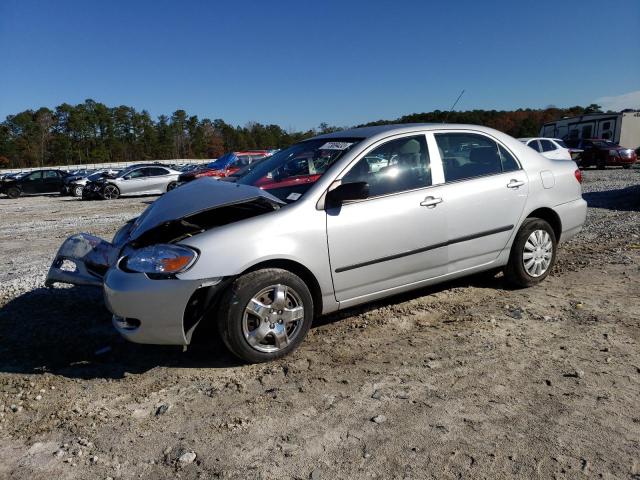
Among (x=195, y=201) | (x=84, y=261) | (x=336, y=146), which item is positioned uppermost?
(x=336, y=146)

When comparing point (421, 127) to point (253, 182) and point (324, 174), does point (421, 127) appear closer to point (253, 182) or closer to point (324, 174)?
point (324, 174)

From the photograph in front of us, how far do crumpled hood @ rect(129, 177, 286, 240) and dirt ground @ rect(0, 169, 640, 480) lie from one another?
103 cm

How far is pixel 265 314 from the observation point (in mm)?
3250

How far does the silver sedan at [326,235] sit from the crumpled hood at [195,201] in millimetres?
20

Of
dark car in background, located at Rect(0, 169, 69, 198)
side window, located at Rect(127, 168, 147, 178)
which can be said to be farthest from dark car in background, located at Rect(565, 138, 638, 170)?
dark car in background, located at Rect(0, 169, 69, 198)

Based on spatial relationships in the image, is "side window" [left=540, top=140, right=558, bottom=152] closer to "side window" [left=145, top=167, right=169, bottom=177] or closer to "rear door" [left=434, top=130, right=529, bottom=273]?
"side window" [left=145, top=167, right=169, bottom=177]

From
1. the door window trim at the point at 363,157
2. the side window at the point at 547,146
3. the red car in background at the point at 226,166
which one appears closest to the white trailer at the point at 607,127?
the side window at the point at 547,146

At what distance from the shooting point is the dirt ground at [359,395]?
7.61ft

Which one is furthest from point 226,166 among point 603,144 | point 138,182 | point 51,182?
point 603,144

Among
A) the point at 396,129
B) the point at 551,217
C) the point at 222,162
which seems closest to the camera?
the point at 396,129

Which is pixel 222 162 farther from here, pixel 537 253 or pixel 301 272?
pixel 301 272

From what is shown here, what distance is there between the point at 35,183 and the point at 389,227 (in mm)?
26916

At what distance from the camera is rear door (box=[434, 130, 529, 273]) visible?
4.04 m

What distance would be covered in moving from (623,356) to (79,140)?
9630 cm
